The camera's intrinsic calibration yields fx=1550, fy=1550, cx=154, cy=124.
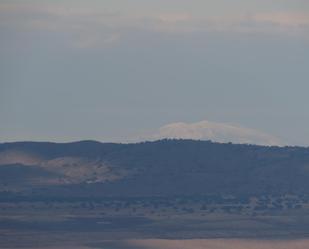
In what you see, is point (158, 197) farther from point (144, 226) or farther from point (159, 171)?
point (144, 226)

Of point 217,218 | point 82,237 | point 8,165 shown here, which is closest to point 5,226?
point 82,237

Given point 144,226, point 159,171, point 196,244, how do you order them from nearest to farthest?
point 196,244 < point 144,226 < point 159,171

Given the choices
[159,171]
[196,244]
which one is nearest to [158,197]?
[159,171]

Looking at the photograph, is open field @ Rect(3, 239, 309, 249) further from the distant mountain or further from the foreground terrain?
the distant mountain

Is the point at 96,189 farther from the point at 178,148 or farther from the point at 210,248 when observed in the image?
the point at 210,248

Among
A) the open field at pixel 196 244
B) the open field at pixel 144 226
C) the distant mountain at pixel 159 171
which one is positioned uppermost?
the distant mountain at pixel 159 171

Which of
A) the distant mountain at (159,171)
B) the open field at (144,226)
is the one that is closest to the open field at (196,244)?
the open field at (144,226)

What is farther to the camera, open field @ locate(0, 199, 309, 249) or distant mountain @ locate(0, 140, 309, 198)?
distant mountain @ locate(0, 140, 309, 198)

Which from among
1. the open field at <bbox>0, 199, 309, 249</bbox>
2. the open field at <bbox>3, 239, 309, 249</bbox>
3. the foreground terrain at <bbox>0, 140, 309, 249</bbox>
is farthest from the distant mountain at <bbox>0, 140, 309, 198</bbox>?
the open field at <bbox>3, 239, 309, 249</bbox>

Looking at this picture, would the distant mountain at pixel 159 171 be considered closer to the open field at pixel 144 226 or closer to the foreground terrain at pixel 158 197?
the foreground terrain at pixel 158 197
